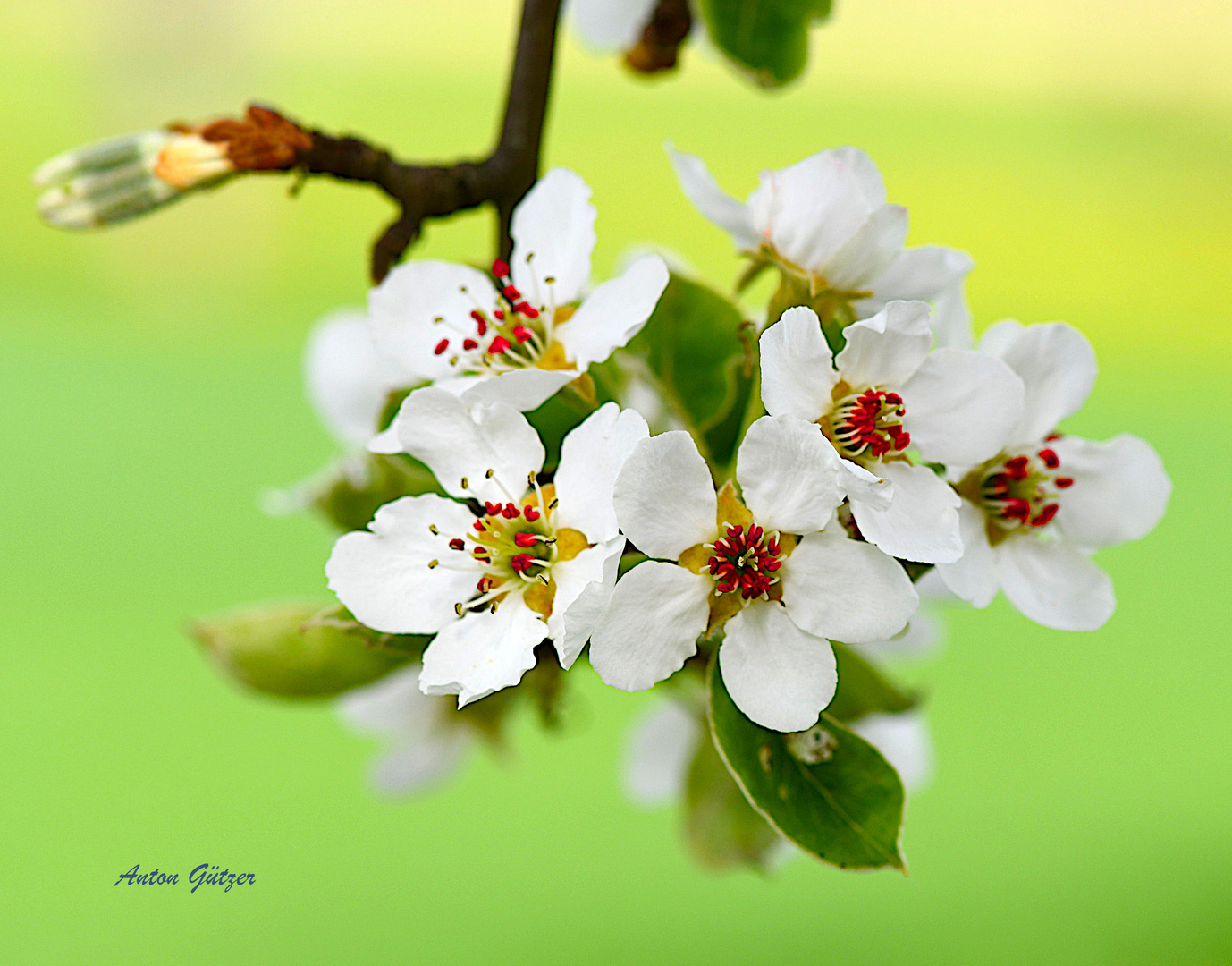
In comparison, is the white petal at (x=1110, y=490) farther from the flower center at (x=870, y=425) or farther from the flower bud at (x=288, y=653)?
the flower bud at (x=288, y=653)

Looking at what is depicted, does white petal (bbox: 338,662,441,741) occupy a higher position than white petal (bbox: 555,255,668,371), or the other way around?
white petal (bbox: 555,255,668,371)

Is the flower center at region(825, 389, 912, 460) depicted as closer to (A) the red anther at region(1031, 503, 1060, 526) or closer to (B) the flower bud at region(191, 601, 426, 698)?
(A) the red anther at region(1031, 503, 1060, 526)

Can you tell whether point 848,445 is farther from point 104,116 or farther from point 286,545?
point 104,116

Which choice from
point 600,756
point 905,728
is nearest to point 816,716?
point 905,728

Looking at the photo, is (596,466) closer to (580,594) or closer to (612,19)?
(580,594)

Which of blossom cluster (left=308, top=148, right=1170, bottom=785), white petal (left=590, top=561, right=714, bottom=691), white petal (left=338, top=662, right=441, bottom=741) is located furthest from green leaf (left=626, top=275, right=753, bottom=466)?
white petal (left=338, top=662, right=441, bottom=741)

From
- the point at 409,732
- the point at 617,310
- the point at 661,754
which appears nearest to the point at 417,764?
the point at 409,732
